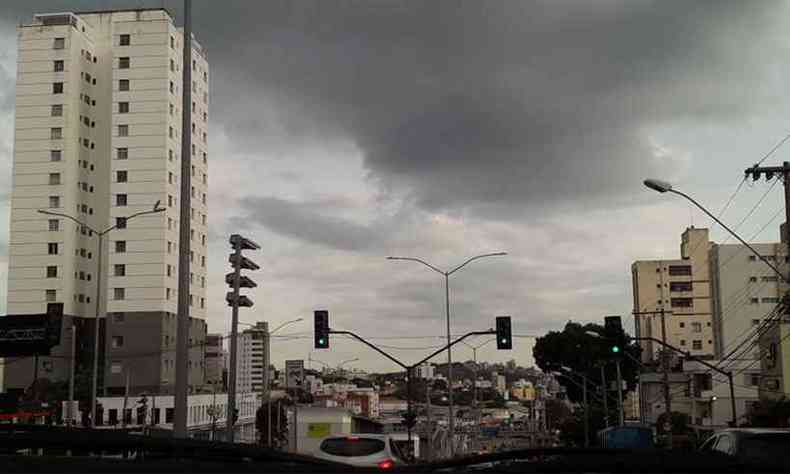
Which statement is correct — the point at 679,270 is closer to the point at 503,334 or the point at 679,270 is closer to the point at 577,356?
the point at 577,356

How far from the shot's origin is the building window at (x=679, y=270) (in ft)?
378

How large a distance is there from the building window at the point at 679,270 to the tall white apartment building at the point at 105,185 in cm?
6373

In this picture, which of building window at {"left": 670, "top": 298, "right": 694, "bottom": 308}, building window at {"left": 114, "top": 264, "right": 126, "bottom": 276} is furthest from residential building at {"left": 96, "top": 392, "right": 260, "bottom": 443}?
building window at {"left": 670, "top": 298, "right": 694, "bottom": 308}

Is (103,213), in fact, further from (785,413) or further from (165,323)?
(785,413)

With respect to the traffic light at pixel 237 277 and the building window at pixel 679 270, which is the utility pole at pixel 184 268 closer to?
the traffic light at pixel 237 277

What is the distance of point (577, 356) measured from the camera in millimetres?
87625

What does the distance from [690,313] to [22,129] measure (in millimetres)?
84435

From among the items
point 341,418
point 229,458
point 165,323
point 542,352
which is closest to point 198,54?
point 165,323

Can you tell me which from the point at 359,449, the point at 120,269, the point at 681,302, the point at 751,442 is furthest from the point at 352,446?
the point at 681,302

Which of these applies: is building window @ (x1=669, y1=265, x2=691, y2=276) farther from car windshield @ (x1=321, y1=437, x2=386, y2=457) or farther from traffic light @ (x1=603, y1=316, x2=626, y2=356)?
car windshield @ (x1=321, y1=437, x2=386, y2=457)

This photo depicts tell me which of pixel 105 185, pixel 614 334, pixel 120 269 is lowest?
pixel 614 334

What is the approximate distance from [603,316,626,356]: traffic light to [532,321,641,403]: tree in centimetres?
4722

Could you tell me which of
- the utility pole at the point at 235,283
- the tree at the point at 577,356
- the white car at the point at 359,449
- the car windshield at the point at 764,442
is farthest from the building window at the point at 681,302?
the car windshield at the point at 764,442

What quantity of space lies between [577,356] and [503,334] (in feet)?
170
